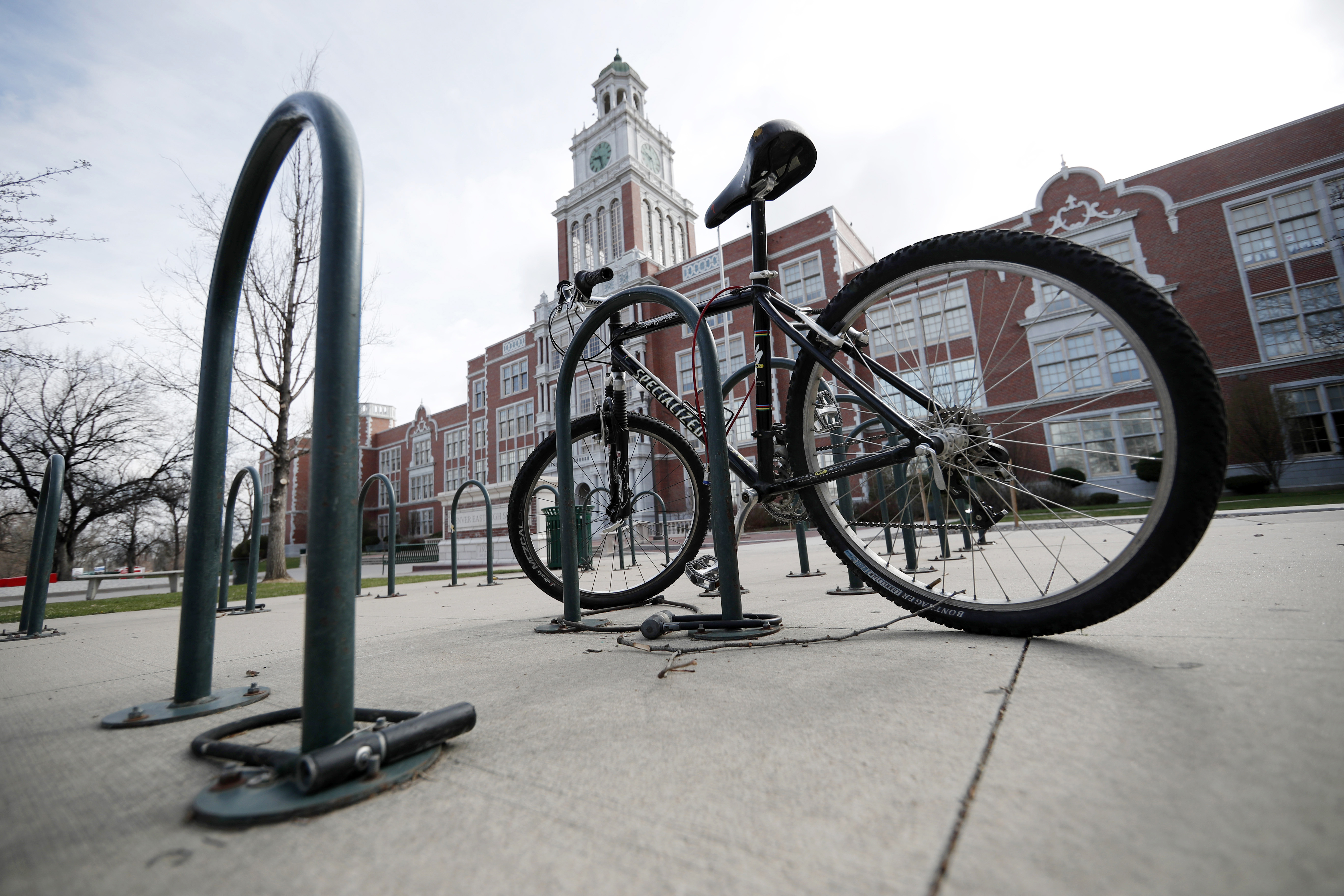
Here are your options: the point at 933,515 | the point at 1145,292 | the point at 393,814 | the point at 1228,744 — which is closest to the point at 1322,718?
the point at 1228,744

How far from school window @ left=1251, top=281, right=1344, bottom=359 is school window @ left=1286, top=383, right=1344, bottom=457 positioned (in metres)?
1.08

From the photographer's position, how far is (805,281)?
21.6 metres

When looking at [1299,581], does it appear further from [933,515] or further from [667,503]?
[933,515]

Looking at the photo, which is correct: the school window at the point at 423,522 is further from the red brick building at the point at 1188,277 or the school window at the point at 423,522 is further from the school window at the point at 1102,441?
the school window at the point at 1102,441

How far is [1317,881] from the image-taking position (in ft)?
1.42

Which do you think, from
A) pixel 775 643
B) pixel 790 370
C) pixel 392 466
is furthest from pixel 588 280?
pixel 392 466

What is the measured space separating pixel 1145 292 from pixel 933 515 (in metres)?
6.50

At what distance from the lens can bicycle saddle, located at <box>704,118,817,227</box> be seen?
1.88 m

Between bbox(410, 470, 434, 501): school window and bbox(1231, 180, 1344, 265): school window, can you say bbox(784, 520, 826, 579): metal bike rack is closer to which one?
bbox(1231, 180, 1344, 265): school window

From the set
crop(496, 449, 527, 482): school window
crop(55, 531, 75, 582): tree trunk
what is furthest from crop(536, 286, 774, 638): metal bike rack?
crop(496, 449, 527, 482): school window

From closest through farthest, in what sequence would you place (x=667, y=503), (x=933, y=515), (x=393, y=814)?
(x=393, y=814) → (x=667, y=503) → (x=933, y=515)

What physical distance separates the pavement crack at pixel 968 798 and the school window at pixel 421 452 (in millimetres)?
42223

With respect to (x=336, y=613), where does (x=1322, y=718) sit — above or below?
below

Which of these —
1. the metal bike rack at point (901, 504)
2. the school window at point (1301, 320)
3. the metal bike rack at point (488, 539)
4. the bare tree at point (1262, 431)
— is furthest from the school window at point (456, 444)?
the school window at point (1301, 320)
